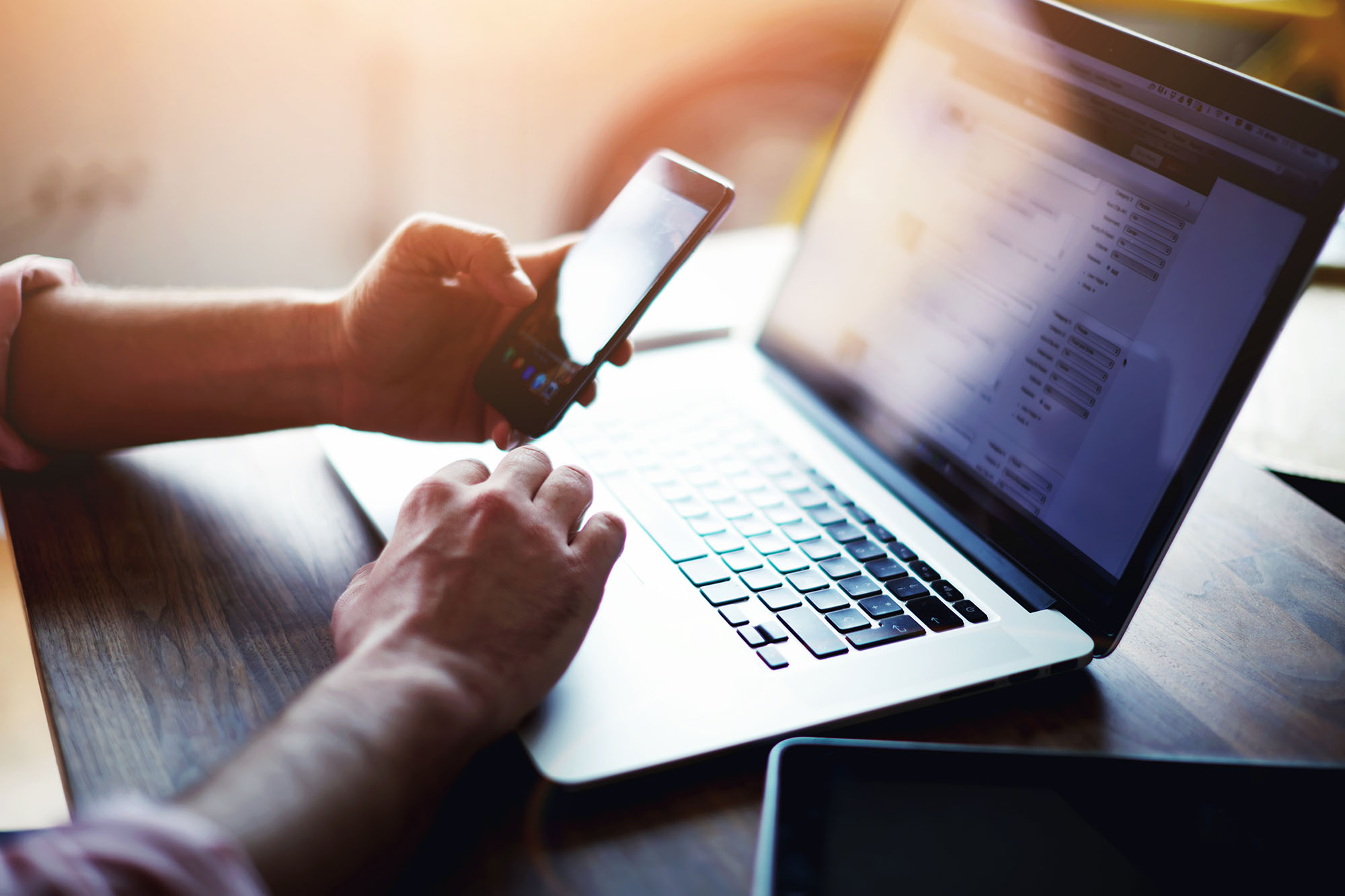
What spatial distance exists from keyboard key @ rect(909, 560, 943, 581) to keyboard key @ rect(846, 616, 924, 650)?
0.05 meters

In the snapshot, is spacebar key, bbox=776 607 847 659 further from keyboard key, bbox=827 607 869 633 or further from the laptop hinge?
the laptop hinge

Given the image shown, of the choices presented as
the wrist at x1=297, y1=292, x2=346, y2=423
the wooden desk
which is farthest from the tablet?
the wrist at x1=297, y1=292, x2=346, y2=423

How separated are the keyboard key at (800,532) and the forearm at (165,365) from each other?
0.38m

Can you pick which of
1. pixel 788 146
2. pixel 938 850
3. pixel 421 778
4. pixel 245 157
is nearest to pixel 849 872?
pixel 938 850

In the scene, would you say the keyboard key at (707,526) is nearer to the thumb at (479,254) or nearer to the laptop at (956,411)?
the laptop at (956,411)

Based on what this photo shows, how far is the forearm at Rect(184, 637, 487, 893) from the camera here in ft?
1.22

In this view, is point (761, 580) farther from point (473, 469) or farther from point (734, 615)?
point (473, 469)

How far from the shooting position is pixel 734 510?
0.66 meters

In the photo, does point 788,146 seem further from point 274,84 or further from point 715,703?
point 715,703

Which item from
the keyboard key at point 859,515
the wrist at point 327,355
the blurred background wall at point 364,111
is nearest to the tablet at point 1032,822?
the keyboard key at point 859,515

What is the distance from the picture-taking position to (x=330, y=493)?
684 millimetres

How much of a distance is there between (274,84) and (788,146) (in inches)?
40.9

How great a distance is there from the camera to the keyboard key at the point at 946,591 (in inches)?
23.1

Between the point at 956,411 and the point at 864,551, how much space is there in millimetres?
135
